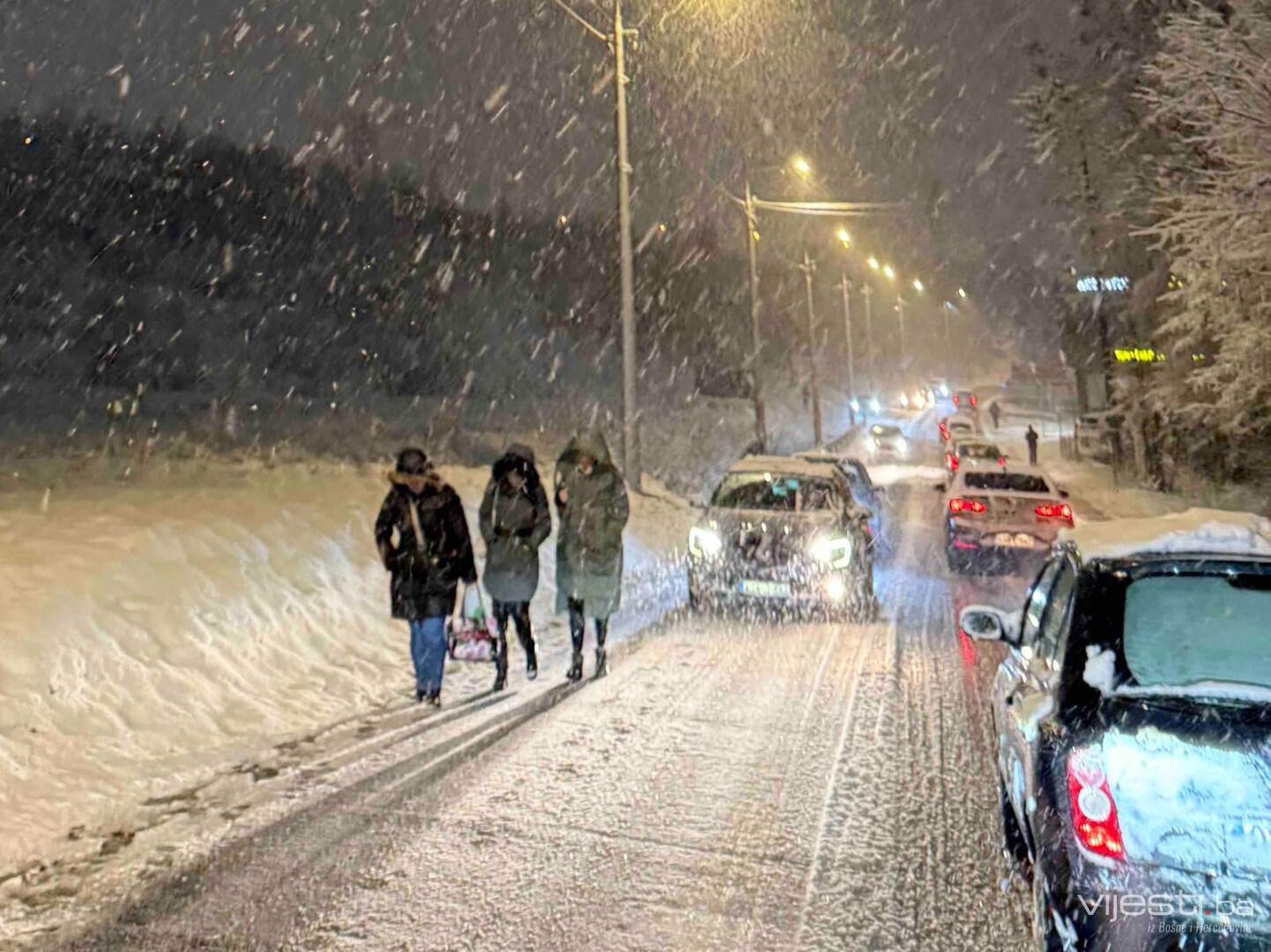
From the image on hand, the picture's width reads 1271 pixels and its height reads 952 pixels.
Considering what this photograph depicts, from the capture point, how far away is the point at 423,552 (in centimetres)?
719

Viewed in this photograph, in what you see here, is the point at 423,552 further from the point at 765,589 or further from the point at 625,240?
the point at 625,240

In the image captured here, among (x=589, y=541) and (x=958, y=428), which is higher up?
(x=958, y=428)

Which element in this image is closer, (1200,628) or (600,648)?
(1200,628)

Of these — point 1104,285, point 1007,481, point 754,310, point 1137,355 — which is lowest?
point 1007,481

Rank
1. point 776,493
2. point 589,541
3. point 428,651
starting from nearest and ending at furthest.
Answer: point 428,651
point 589,541
point 776,493

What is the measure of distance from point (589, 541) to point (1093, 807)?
213 inches

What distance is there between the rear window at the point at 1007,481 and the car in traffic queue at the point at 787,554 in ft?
14.2

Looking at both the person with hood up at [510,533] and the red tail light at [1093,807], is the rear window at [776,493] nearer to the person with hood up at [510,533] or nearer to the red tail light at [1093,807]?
the person with hood up at [510,533]

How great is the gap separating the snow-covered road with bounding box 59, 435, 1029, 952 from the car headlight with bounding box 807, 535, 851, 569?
3075 mm

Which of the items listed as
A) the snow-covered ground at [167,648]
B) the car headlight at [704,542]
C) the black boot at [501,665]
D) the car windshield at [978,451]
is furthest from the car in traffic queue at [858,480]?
the car windshield at [978,451]

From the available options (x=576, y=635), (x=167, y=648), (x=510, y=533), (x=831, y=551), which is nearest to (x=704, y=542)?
(x=831, y=551)

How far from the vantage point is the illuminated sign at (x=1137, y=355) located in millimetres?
28436

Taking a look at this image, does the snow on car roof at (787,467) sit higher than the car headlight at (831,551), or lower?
higher

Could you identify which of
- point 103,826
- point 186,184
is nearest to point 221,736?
point 103,826
